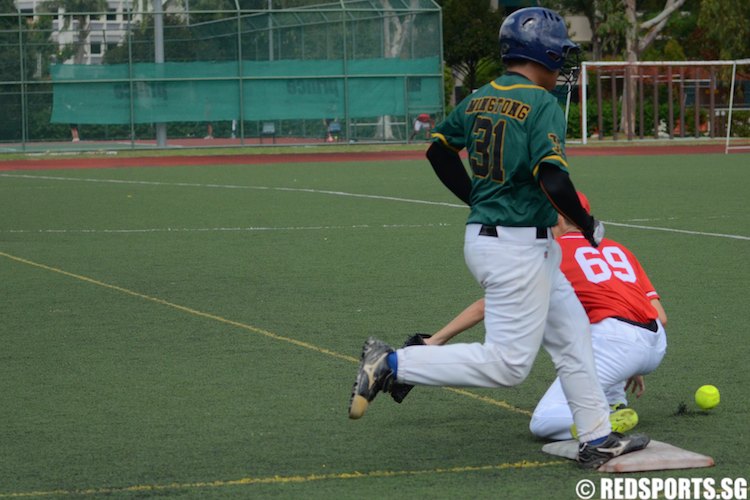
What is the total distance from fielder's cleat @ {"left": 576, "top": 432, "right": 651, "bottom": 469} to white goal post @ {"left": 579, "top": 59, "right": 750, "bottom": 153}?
34.4m

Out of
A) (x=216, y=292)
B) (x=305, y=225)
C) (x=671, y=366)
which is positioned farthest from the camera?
(x=305, y=225)

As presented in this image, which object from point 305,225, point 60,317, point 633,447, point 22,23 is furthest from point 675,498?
point 22,23

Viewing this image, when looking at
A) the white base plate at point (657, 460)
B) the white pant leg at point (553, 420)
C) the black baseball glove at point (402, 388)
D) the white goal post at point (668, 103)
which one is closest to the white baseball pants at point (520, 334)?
the white base plate at point (657, 460)

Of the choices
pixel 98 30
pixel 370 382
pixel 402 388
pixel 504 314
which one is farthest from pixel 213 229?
pixel 98 30

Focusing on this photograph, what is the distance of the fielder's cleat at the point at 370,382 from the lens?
5.38 metres

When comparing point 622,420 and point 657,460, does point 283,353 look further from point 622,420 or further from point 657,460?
point 657,460

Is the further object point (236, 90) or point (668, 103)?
point (668, 103)

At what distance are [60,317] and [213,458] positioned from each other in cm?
430

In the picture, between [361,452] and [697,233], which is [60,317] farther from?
[697,233]

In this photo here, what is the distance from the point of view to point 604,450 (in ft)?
17.6

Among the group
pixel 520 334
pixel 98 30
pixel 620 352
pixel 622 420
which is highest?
pixel 98 30

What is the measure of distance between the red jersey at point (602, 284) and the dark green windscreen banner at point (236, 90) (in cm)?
3208

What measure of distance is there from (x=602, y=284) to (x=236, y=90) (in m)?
32.4

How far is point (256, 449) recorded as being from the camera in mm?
5844
